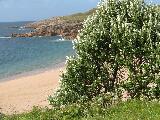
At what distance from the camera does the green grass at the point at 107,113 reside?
18.8 meters

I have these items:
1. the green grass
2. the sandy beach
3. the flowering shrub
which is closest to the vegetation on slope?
the flowering shrub

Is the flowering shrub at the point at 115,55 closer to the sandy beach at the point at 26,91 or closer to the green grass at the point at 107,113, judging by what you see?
the green grass at the point at 107,113

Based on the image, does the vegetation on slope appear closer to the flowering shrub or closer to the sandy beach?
the flowering shrub

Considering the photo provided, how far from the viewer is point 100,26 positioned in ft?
85.8

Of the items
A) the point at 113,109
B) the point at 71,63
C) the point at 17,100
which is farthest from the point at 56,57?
the point at 113,109

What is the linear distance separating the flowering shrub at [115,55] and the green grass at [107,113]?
12.4 ft

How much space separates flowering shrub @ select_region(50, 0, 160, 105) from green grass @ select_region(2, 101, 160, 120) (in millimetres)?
3779

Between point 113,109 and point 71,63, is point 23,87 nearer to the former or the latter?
point 71,63

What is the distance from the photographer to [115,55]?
25781mm

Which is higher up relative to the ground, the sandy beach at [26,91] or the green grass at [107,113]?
the green grass at [107,113]

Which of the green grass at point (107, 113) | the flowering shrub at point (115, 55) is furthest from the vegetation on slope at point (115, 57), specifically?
the green grass at point (107, 113)

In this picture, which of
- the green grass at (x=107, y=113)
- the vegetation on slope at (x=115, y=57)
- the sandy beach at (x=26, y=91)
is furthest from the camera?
the sandy beach at (x=26, y=91)

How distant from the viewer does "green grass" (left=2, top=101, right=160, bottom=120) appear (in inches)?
740

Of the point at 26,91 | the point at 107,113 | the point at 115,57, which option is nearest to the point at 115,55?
the point at 115,57
